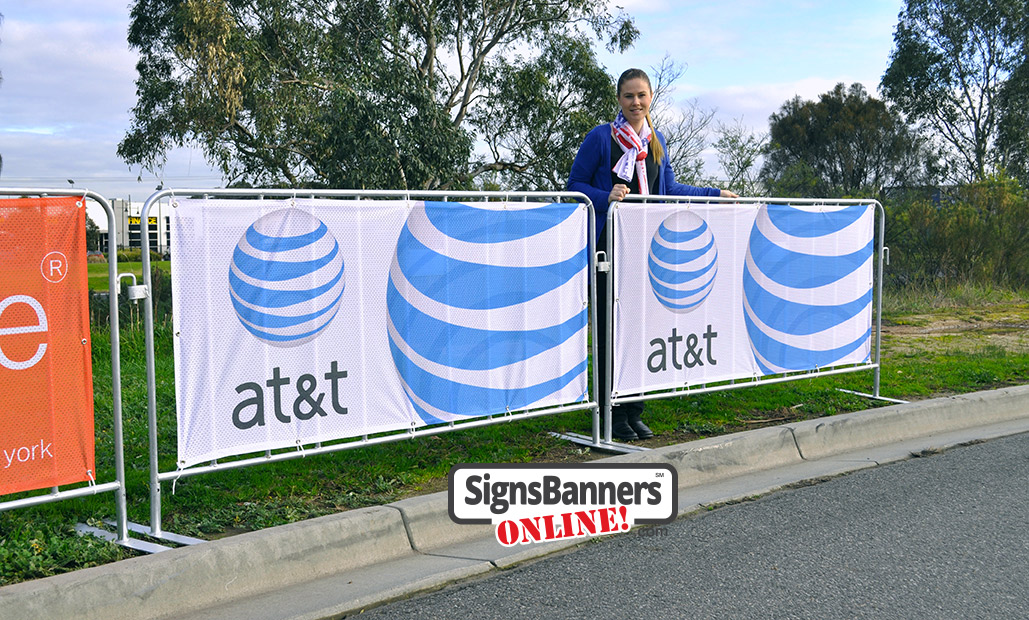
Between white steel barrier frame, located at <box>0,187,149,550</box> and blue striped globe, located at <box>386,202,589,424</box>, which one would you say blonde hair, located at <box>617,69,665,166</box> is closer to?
blue striped globe, located at <box>386,202,589,424</box>

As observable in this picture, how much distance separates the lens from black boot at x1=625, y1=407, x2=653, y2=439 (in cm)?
634

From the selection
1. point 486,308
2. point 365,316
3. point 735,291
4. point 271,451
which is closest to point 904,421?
point 735,291

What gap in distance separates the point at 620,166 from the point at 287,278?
8.53ft

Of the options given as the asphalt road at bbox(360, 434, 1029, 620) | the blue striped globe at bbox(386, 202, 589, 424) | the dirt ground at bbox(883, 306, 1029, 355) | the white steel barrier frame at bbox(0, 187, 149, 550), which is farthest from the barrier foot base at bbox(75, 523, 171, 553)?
the dirt ground at bbox(883, 306, 1029, 355)

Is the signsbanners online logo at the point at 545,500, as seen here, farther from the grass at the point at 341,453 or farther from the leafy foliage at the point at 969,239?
the leafy foliage at the point at 969,239

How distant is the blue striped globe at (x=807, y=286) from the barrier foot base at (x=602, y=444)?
4.89 ft

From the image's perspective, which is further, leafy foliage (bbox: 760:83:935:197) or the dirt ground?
leafy foliage (bbox: 760:83:935:197)

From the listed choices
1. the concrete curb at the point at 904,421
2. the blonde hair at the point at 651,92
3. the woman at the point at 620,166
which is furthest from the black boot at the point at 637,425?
the blonde hair at the point at 651,92

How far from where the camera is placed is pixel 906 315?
15406mm

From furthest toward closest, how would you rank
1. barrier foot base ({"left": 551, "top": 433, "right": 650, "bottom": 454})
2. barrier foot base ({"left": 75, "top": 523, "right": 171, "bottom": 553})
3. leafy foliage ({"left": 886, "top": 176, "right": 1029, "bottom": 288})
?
leafy foliage ({"left": 886, "top": 176, "right": 1029, "bottom": 288}) → barrier foot base ({"left": 551, "top": 433, "right": 650, "bottom": 454}) → barrier foot base ({"left": 75, "top": 523, "right": 171, "bottom": 553})

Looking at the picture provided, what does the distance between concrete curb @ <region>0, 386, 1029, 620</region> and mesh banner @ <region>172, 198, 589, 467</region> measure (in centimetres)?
63

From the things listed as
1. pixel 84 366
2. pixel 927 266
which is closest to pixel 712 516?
pixel 84 366

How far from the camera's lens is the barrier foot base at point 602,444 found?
19.5 ft

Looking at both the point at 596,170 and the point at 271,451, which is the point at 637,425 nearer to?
the point at 596,170
